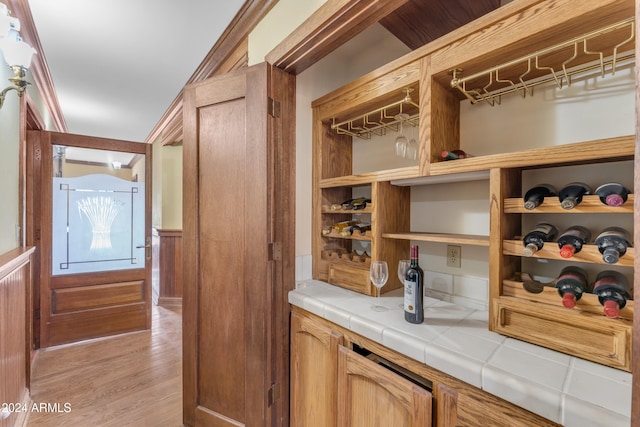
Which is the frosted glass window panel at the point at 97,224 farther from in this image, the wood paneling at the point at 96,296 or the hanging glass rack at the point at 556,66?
the hanging glass rack at the point at 556,66

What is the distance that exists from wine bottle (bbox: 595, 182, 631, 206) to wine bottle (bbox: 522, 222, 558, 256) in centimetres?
18

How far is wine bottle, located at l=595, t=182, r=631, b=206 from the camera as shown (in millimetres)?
790

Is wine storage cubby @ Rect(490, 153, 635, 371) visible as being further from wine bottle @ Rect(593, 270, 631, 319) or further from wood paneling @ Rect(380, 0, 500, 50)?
wood paneling @ Rect(380, 0, 500, 50)

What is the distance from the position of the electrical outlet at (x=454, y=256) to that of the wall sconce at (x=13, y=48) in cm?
218

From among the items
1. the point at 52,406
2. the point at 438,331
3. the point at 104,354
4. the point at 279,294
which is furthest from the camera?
the point at 104,354

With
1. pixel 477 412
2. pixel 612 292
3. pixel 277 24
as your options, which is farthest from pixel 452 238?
pixel 277 24

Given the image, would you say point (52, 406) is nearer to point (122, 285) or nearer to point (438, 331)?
point (122, 285)

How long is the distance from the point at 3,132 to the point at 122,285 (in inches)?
76.7

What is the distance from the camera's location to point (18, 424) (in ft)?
5.49

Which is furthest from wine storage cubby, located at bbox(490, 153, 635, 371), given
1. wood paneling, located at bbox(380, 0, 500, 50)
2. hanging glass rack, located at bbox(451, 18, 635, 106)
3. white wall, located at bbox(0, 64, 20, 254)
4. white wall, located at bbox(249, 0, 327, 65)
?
white wall, located at bbox(0, 64, 20, 254)

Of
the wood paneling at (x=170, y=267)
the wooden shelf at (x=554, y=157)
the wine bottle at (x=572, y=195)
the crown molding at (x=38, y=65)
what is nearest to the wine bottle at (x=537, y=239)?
the wine bottle at (x=572, y=195)

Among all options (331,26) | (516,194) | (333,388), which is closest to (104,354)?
(333,388)

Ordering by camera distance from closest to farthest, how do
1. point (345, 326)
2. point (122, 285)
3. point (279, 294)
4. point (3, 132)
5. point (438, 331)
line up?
point (438, 331) < point (345, 326) < point (279, 294) < point (3, 132) < point (122, 285)

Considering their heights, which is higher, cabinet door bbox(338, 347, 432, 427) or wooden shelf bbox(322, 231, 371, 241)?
wooden shelf bbox(322, 231, 371, 241)
